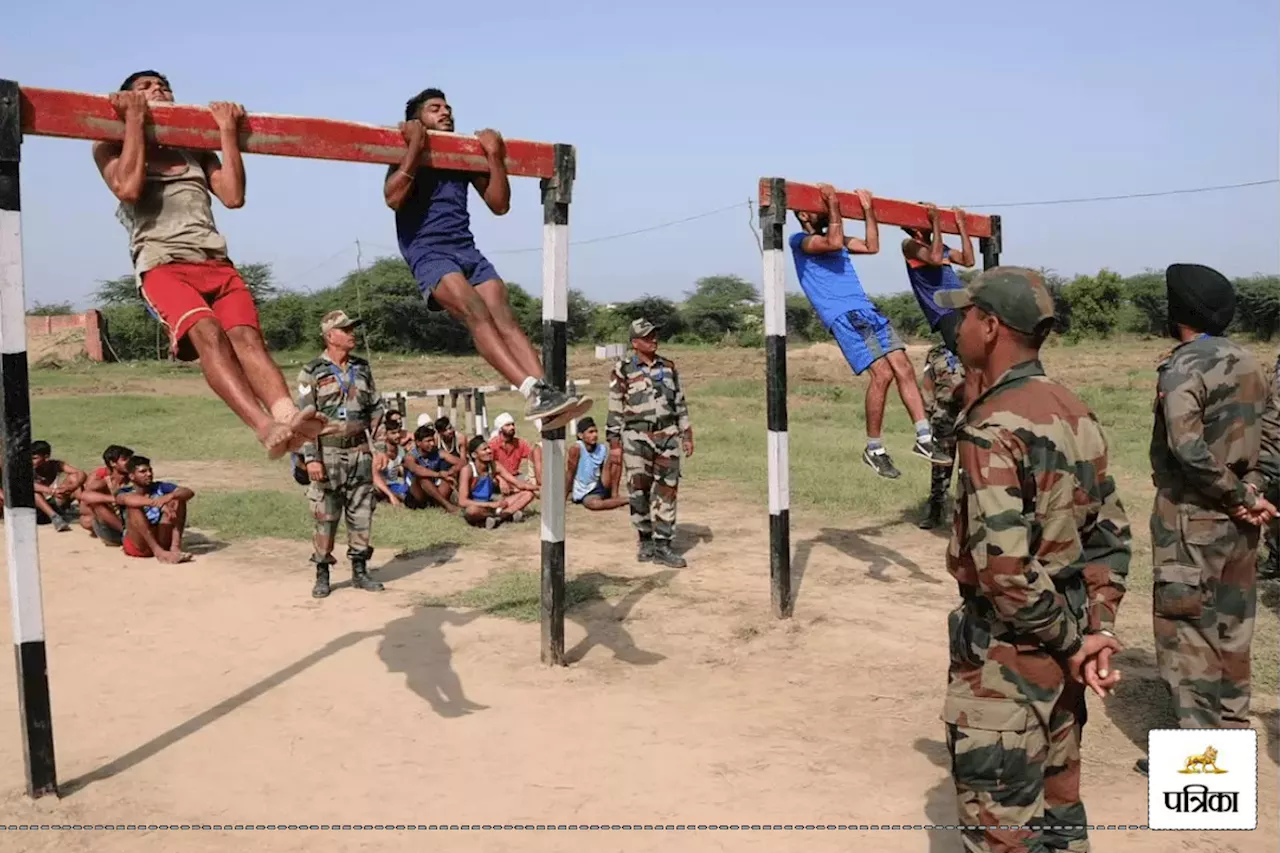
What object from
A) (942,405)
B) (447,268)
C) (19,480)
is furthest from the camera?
(942,405)

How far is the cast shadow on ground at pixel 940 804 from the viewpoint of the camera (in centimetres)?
430

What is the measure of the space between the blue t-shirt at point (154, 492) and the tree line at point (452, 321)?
24149 mm

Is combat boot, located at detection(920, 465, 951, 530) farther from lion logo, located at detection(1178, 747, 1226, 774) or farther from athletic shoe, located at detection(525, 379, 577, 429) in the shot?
athletic shoe, located at detection(525, 379, 577, 429)

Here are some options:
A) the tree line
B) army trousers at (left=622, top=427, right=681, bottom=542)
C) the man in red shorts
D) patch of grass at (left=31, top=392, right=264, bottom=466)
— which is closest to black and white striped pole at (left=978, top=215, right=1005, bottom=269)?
army trousers at (left=622, top=427, right=681, bottom=542)

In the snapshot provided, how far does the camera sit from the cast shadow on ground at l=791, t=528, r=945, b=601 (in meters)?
8.67

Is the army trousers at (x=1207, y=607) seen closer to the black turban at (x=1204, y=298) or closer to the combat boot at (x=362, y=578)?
the black turban at (x=1204, y=298)

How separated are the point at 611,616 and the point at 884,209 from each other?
340 centimetres

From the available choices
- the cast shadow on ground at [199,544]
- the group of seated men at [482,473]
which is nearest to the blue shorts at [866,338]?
the group of seated men at [482,473]

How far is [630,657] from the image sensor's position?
6.83m

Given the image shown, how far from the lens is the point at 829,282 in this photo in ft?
24.2

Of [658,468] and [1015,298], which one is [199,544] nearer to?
[658,468]

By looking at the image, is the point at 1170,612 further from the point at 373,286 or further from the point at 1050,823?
the point at 373,286

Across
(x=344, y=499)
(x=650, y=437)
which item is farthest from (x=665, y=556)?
(x=344, y=499)

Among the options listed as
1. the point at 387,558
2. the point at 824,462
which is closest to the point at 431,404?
the point at 824,462
